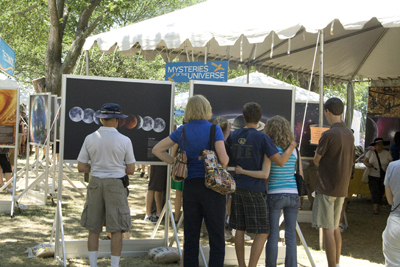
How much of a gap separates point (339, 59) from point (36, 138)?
6864mm

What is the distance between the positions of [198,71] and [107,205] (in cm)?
313

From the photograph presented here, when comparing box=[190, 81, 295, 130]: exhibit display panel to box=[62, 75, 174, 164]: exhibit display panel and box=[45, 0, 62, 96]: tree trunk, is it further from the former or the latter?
box=[45, 0, 62, 96]: tree trunk

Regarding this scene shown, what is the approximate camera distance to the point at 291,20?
202 inches

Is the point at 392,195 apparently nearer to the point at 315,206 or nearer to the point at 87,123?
the point at 315,206

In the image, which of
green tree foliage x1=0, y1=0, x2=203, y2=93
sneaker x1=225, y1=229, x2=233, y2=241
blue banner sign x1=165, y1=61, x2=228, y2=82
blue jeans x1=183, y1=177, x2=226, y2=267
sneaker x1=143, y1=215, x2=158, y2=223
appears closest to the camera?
blue jeans x1=183, y1=177, x2=226, y2=267

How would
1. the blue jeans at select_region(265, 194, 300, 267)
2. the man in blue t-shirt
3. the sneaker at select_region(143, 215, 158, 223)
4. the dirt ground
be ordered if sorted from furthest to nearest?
the sneaker at select_region(143, 215, 158, 223), the dirt ground, the blue jeans at select_region(265, 194, 300, 267), the man in blue t-shirt

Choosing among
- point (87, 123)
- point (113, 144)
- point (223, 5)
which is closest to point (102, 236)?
Answer: point (87, 123)

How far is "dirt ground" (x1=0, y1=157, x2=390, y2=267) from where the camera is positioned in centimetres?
467

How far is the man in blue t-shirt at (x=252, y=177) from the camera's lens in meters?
3.78

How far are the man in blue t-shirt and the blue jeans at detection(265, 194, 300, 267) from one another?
10cm

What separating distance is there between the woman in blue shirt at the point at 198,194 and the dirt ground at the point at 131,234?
3.76 ft

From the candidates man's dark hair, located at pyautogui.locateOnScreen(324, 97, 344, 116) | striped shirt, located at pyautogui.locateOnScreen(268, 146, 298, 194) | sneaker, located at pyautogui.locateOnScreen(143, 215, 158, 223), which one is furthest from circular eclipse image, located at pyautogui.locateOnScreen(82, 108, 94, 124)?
sneaker, located at pyautogui.locateOnScreen(143, 215, 158, 223)

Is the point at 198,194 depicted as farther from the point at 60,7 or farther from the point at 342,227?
the point at 60,7

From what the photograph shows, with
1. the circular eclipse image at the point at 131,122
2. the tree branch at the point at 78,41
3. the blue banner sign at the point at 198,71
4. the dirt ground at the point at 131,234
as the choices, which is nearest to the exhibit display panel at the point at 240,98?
the circular eclipse image at the point at 131,122
